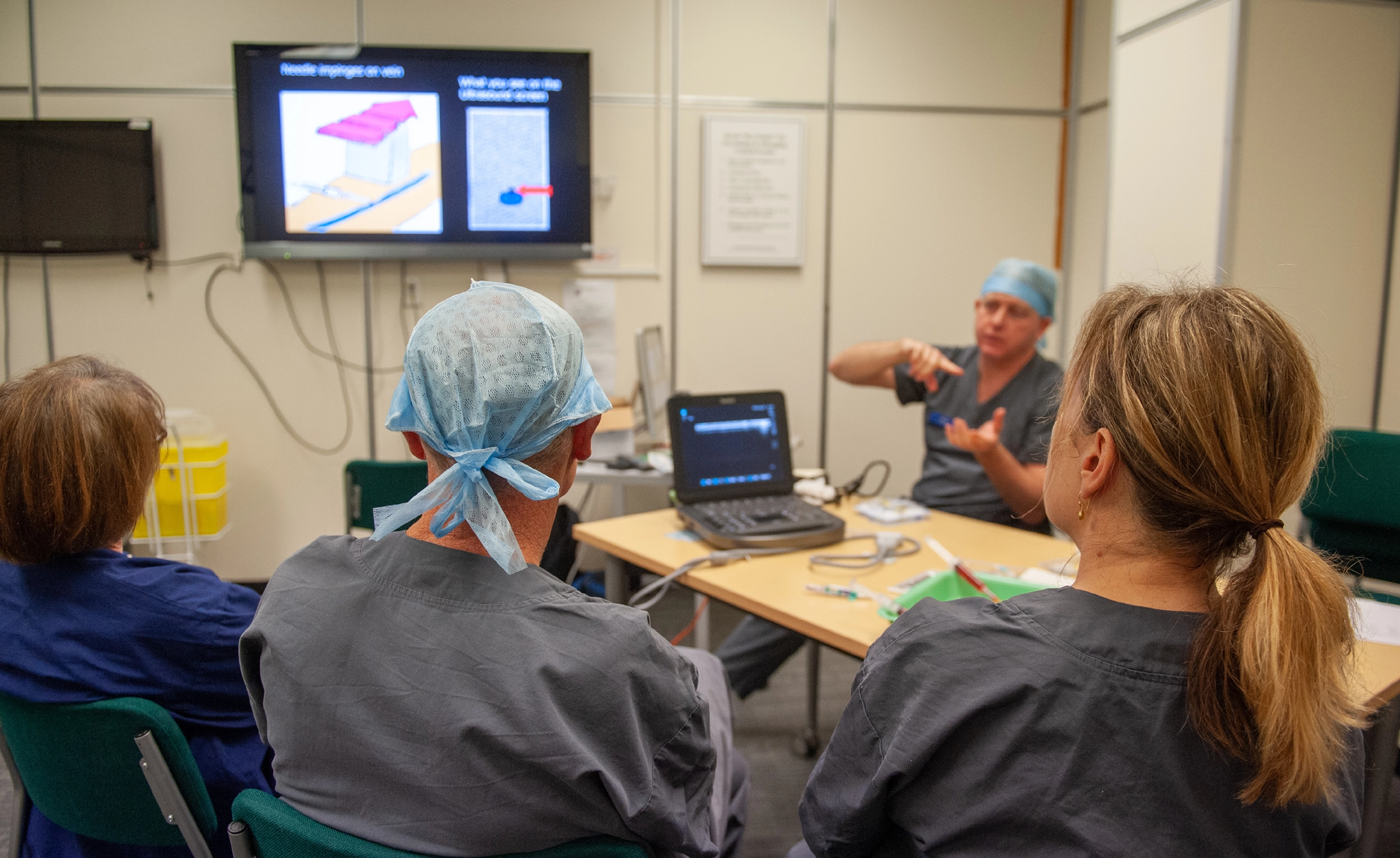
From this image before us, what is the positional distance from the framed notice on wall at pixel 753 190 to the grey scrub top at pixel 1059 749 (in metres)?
3.10

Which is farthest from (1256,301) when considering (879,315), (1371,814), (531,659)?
(879,315)

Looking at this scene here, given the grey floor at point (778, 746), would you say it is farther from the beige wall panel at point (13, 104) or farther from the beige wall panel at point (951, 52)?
the beige wall panel at point (13, 104)

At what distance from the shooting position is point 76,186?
11.4 feet

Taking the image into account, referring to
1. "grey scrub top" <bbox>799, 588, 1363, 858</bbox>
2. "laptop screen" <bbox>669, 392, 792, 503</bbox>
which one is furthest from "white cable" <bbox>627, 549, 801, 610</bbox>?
"grey scrub top" <bbox>799, 588, 1363, 858</bbox>

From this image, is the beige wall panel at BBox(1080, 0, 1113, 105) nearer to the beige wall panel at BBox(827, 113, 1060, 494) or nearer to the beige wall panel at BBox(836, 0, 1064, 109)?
the beige wall panel at BBox(836, 0, 1064, 109)

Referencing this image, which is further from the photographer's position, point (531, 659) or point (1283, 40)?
point (1283, 40)

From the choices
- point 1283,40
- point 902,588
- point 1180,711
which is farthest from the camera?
point 1283,40

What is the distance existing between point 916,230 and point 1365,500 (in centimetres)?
211

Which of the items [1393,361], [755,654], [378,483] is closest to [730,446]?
[755,654]

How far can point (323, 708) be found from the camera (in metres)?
0.87

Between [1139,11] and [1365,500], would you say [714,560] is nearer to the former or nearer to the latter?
[1365,500]

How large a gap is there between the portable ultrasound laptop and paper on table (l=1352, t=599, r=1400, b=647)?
3.28 feet

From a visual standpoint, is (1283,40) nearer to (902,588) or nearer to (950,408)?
(950,408)

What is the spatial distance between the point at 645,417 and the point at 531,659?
2235 millimetres
